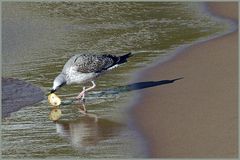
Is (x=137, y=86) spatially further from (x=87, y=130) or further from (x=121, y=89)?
(x=87, y=130)

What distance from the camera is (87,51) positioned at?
1423cm

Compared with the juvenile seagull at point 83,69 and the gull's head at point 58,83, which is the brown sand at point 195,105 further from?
the gull's head at point 58,83

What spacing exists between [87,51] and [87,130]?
4.69 meters

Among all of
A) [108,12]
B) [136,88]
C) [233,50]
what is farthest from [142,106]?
[108,12]

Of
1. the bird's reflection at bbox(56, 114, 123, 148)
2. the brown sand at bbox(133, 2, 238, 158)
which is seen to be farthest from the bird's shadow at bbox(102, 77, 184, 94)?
the bird's reflection at bbox(56, 114, 123, 148)

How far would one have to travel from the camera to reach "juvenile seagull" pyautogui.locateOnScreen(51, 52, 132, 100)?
11375 millimetres

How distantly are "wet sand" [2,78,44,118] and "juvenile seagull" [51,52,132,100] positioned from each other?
46 centimetres

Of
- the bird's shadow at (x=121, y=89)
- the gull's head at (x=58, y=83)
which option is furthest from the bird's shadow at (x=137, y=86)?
the gull's head at (x=58, y=83)

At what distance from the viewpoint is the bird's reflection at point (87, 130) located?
923cm

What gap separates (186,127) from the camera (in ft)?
31.0

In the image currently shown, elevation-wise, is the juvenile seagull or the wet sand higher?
the juvenile seagull

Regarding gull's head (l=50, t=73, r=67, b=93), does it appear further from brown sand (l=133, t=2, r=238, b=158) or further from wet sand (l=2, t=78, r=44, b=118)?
brown sand (l=133, t=2, r=238, b=158)

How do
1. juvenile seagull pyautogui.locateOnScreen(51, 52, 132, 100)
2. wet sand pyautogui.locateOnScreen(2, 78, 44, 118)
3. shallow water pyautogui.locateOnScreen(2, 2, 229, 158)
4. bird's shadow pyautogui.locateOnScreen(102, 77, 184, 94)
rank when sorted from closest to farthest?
shallow water pyautogui.locateOnScreen(2, 2, 229, 158)
wet sand pyautogui.locateOnScreen(2, 78, 44, 118)
juvenile seagull pyautogui.locateOnScreen(51, 52, 132, 100)
bird's shadow pyautogui.locateOnScreen(102, 77, 184, 94)

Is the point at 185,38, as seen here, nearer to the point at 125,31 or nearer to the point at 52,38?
the point at 125,31
